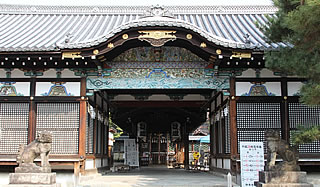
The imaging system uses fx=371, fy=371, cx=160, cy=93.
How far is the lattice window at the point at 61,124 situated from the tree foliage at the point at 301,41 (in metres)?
6.51

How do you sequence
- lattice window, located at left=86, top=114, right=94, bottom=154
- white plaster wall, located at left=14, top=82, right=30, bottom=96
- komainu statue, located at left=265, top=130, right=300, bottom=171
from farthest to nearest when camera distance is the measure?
lattice window, located at left=86, top=114, right=94, bottom=154 → white plaster wall, located at left=14, top=82, right=30, bottom=96 → komainu statue, located at left=265, top=130, right=300, bottom=171

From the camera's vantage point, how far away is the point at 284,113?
11.9 metres

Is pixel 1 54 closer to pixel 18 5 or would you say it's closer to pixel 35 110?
pixel 35 110

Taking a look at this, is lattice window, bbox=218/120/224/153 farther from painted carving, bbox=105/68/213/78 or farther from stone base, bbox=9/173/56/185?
stone base, bbox=9/173/56/185

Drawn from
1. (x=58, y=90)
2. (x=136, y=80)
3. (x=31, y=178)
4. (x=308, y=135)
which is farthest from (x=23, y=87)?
(x=308, y=135)

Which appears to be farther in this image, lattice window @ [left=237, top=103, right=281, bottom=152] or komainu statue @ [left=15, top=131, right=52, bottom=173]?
lattice window @ [left=237, top=103, right=281, bottom=152]

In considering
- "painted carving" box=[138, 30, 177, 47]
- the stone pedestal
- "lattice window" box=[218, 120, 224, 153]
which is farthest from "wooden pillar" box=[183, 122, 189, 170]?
the stone pedestal

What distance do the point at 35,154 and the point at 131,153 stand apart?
12.9 m

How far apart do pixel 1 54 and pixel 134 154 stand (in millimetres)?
11981

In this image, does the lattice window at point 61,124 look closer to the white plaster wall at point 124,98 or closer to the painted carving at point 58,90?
the painted carving at point 58,90

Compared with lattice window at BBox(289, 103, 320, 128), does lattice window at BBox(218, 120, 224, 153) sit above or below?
below

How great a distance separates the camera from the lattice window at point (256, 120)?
38.9 ft

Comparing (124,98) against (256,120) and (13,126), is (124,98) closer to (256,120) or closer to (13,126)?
(13,126)

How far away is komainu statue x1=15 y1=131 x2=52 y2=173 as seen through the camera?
347 inches
